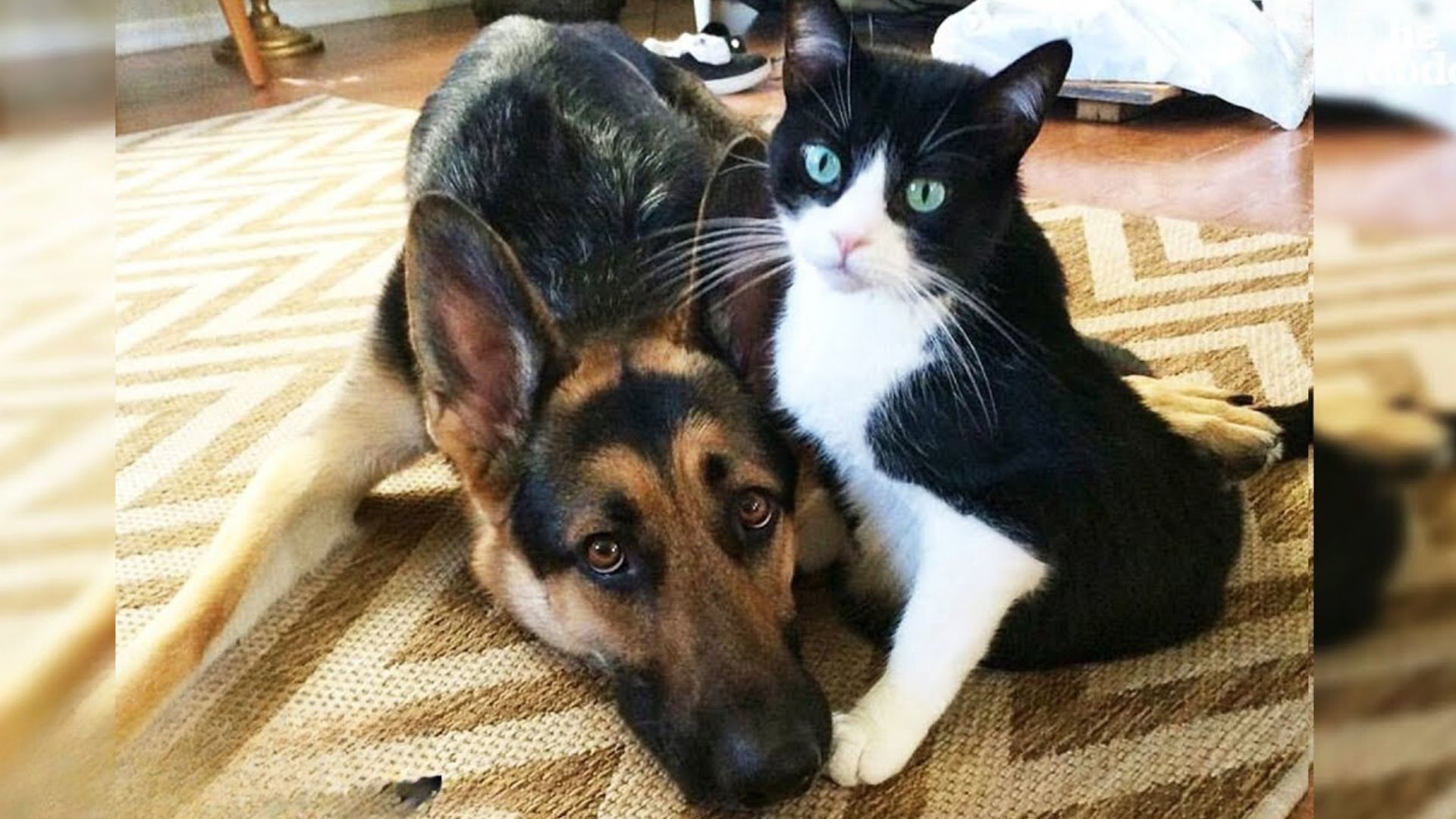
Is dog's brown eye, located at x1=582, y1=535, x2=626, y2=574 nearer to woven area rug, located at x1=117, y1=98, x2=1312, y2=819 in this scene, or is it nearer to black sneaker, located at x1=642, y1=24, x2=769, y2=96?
woven area rug, located at x1=117, y1=98, x2=1312, y2=819

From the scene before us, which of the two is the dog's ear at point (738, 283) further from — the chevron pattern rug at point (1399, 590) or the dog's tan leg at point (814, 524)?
the chevron pattern rug at point (1399, 590)

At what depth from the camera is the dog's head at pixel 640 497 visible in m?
1.21

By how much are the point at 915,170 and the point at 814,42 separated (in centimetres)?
23

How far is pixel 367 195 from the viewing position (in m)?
3.31

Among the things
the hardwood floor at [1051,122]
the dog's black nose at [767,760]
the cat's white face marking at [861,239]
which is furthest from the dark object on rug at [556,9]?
the dog's black nose at [767,760]

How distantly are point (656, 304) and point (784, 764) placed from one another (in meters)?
0.63

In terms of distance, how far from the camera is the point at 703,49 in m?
4.32

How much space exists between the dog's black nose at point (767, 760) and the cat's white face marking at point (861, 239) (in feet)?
1.49

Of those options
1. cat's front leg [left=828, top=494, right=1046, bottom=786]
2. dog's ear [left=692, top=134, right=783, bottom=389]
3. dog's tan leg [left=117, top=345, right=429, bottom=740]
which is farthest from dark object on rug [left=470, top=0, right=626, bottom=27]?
cat's front leg [left=828, top=494, right=1046, bottom=786]

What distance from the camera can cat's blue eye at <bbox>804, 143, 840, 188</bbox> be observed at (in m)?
1.33

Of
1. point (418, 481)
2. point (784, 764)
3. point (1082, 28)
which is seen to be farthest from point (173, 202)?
point (784, 764)

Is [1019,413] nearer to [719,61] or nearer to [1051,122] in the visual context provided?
[1051,122]

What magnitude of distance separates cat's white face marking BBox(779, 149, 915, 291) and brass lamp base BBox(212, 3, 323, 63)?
483 centimetres

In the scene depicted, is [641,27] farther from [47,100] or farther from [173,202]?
[47,100]
